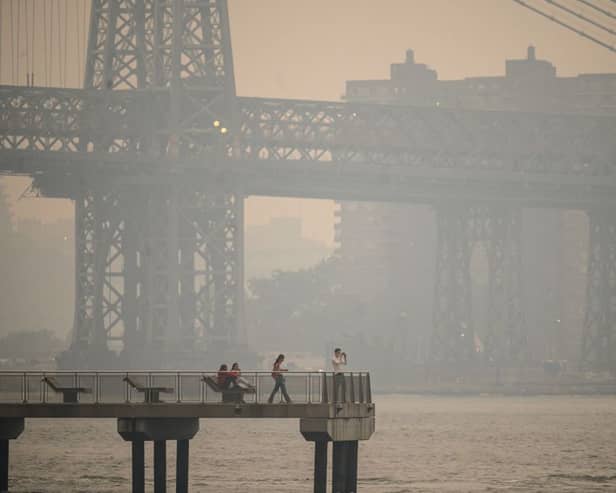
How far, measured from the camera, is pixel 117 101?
18738 centimetres

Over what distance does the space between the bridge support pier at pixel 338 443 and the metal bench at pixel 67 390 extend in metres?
6.72

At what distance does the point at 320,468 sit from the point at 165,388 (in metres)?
5.27

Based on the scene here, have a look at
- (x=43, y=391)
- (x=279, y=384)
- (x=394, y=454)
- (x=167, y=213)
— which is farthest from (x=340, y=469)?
(x=167, y=213)

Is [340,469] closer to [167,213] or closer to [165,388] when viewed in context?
[165,388]

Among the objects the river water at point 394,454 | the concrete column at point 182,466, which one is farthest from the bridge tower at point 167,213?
the concrete column at point 182,466

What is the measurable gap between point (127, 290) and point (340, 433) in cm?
11535

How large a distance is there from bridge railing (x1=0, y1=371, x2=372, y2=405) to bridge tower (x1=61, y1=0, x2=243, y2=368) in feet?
→ 345

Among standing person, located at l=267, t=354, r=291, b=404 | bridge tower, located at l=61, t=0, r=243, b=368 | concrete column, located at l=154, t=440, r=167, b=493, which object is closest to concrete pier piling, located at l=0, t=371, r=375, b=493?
concrete column, located at l=154, t=440, r=167, b=493

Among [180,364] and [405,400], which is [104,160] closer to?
[180,364]

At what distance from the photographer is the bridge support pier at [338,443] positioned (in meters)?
77.6

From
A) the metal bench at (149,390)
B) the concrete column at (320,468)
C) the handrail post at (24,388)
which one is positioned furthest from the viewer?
the handrail post at (24,388)

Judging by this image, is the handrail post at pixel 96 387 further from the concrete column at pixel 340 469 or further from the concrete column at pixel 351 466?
the concrete column at pixel 351 466

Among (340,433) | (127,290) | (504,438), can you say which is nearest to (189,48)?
(127,290)

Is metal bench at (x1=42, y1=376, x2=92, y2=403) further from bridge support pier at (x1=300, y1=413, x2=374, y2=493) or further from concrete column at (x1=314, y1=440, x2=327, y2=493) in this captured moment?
concrete column at (x1=314, y1=440, x2=327, y2=493)
